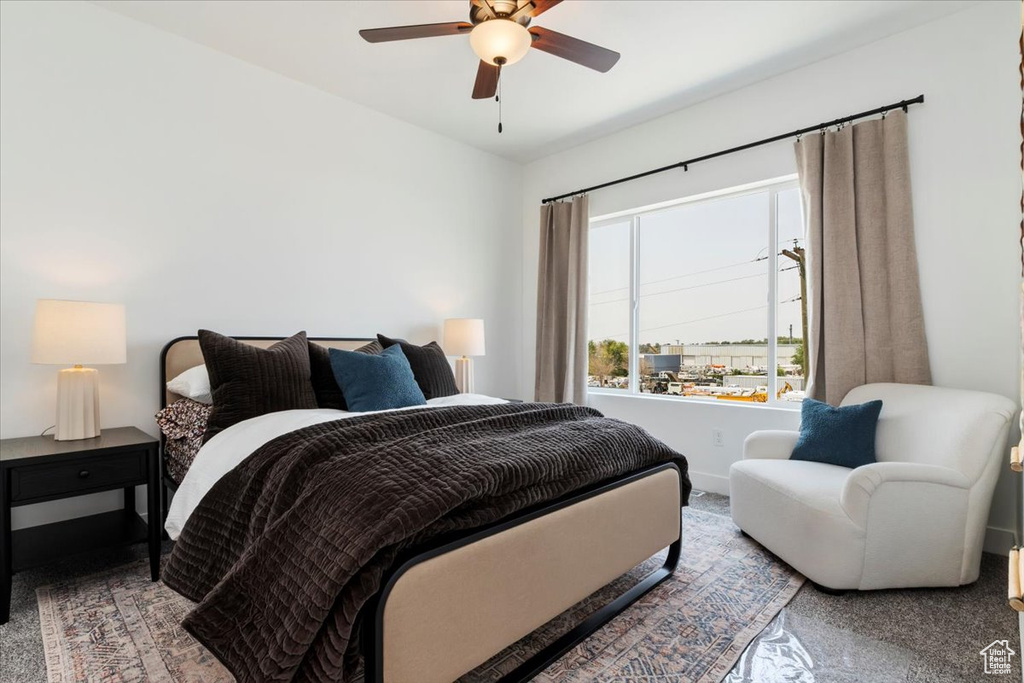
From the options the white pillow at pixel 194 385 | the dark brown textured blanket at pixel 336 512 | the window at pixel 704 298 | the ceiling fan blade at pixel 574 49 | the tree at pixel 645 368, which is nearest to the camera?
the dark brown textured blanket at pixel 336 512

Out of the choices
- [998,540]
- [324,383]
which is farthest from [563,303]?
[998,540]

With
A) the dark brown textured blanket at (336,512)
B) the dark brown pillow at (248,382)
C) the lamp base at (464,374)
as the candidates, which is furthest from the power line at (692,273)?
the dark brown pillow at (248,382)

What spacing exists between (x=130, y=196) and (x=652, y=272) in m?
3.44

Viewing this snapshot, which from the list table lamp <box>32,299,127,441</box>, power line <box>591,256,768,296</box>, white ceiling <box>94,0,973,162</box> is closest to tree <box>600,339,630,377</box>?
power line <box>591,256,768,296</box>

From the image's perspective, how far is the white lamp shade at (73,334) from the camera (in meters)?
2.07

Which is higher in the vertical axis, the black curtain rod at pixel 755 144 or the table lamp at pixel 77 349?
the black curtain rod at pixel 755 144

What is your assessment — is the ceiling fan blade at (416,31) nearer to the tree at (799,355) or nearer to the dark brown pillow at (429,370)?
the dark brown pillow at (429,370)

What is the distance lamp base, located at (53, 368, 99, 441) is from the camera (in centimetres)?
220

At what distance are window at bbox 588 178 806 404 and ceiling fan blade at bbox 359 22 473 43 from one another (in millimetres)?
2244

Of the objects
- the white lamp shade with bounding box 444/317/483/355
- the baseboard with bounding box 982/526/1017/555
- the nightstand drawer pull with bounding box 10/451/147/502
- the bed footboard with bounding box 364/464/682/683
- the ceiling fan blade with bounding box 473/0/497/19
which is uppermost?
the ceiling fan blade with bounding box 473/0/497/19

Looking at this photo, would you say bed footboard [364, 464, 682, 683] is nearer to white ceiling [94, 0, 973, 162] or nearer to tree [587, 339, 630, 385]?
tree [587, 339, 630, 385]

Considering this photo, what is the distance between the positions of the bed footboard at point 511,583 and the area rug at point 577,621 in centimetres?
8

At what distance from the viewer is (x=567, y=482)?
5.62 ft

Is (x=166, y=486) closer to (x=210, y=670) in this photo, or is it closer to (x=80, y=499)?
(x=80, y=499)
